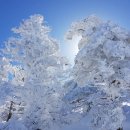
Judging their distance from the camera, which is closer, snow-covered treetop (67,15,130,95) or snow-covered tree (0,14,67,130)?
snow-covered treetop (67,15,130,95)

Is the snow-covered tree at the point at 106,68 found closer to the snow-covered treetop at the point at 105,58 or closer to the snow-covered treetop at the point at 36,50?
the snow-covered treetop at the point at 105,58

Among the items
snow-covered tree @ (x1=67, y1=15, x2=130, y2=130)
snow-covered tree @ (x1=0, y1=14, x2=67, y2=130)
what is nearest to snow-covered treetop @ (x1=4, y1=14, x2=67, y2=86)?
snow-covered tree @ (x1=0, y1=14, x2=67, y2=130)

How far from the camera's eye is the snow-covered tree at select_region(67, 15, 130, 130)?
60.7 feet

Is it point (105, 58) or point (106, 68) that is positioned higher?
point (105, 58)

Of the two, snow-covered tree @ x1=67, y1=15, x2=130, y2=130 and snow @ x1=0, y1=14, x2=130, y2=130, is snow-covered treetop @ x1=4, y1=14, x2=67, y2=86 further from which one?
snow-covered tree @ x1=67, y1=15, x2=130, y2=130

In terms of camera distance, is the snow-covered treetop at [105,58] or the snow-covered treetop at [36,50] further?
the snow-covered treetop at [36,50]

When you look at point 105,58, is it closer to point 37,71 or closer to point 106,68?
point 106,68

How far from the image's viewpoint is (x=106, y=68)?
60.0 ft

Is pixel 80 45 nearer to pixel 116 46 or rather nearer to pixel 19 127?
pixel 116 46

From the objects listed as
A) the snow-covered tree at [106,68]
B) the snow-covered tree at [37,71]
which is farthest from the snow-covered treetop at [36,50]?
the snow-covered tree at [106,68]

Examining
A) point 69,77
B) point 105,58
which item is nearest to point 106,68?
point 105,58

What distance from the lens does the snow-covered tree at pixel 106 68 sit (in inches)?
729

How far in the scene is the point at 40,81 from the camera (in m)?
23.1

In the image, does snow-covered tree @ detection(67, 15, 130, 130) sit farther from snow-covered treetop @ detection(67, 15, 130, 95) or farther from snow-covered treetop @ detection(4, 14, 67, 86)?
snow-covered treetop @ detection(4, 14, 67, 86)
